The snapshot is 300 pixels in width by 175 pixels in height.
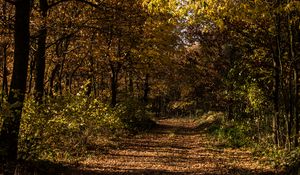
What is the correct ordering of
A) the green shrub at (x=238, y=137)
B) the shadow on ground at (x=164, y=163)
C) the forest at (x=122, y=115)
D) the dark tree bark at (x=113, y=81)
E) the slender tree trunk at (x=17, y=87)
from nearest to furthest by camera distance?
the slender tree trunk at (x=17, y=87) → the forest at (x=122, y=115) → the shadow on ground at (x=164, y=163) → the green shrub at (x=238, y=137) → the dark tree bark at (x=113, y=81)

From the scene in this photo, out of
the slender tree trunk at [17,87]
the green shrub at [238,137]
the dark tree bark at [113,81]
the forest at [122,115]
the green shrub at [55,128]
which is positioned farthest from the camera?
the dark tree bark at [113,81]

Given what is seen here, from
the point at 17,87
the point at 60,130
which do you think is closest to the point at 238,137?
the point at 60,130

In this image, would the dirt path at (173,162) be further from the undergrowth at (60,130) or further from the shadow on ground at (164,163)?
the undergrowth at (60,130)

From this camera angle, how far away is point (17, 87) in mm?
9547

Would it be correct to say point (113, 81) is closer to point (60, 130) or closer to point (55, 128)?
point (60, 130)

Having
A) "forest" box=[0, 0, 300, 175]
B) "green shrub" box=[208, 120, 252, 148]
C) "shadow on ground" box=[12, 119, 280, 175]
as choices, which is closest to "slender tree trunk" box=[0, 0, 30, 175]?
"forest" box=[0, 0, 300, 175]

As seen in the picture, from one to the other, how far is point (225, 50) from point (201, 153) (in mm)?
8531

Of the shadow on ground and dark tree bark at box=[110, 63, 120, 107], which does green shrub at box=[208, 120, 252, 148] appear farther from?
dark tree bark at box=[110, 63, 120, 107]

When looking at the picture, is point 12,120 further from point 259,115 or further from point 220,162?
point 259,115

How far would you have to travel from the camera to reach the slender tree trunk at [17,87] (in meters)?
9.31

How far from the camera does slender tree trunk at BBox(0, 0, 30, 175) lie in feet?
30.6

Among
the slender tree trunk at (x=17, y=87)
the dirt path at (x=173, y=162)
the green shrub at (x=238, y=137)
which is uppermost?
the slender tree trunk at (x=17, y=87)

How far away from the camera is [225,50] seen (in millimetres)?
22719

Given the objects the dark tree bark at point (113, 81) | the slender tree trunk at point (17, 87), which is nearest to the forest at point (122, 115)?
the slender tree trunk at point (17, 87)
